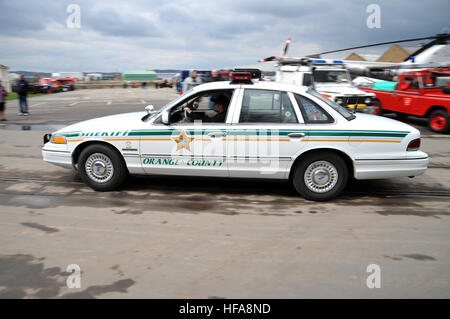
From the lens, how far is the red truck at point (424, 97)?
1095 centimetres

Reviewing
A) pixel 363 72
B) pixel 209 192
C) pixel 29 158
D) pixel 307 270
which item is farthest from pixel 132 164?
pixel 363 72

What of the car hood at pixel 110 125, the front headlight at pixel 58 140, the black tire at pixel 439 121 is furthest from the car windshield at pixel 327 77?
the front headlight at pixel 58 140

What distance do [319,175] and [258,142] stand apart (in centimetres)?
94

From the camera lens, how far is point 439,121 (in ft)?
36.0

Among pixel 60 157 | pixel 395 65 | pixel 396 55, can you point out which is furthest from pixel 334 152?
pixel 396 55

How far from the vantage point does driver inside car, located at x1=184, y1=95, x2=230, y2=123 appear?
5.05 meters

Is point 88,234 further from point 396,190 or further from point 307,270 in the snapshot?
point 396,190

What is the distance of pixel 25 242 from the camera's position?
383 centimetres

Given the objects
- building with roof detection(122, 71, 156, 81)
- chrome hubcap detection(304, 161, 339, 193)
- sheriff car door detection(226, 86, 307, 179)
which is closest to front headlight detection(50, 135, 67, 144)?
sheriff car door detection(226, 86, 307, 179)

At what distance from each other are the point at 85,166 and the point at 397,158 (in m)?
4.35

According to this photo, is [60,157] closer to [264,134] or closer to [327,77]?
[264,134]

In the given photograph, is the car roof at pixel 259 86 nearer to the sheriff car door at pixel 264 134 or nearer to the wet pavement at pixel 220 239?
the sheriff car door at pixel 264 134

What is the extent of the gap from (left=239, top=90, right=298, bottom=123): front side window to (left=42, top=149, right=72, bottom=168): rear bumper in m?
2.64

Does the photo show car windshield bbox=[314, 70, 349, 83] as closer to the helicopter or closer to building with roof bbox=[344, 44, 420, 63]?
the helicopter
